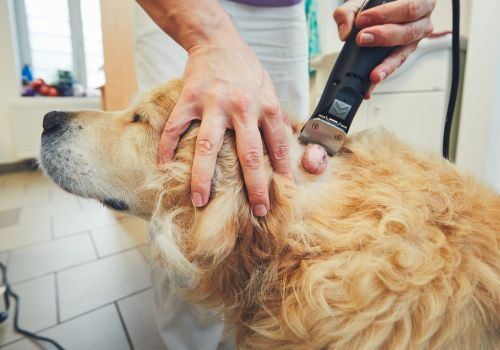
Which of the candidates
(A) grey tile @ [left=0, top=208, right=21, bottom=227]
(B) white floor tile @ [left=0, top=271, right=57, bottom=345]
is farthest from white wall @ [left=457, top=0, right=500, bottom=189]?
(A) grey tile @ [left=0, top=208, right=21, bottom=227]

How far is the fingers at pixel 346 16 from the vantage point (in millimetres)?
569

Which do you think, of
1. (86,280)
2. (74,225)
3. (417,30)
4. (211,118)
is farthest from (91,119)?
(74,225)

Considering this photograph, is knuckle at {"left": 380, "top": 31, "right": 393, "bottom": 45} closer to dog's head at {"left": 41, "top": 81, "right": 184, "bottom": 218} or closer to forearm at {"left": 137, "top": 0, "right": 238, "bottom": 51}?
forearm at {"left": 137, "top": 0, "right": 238, "bottom": 51}

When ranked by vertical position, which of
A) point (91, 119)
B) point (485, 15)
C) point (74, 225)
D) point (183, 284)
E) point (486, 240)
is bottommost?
point (74, 225)

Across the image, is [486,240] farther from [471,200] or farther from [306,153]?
[306,153]

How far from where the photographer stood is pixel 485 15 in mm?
1390

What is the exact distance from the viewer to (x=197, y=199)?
457mm

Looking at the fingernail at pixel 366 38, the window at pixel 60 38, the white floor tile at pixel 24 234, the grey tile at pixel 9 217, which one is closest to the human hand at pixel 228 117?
the fingernail at pixel 366 38

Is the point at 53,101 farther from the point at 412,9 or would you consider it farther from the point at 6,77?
the point at 412,9

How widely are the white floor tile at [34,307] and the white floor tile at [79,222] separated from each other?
53cm

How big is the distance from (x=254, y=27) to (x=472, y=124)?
1.24m

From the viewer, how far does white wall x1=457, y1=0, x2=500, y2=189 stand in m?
1.40

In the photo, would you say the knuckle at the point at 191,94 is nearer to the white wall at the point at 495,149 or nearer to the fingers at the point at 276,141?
the fingers at the point at 276,141

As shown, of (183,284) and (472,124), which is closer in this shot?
(183,284)
